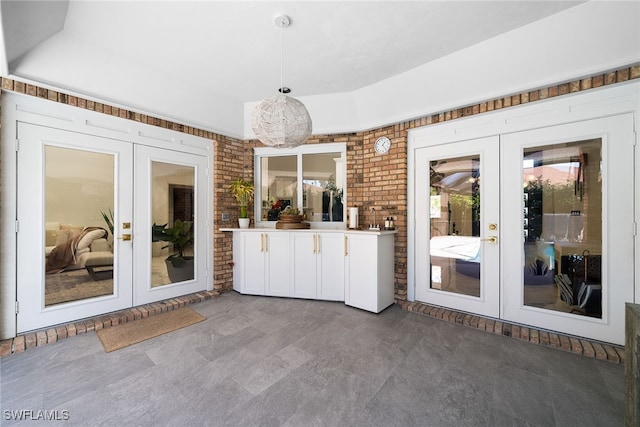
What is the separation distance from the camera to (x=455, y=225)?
3678 mm

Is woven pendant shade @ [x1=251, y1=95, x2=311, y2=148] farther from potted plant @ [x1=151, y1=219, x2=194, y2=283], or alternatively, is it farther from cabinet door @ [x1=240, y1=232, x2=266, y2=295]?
potted plant @ [x1=151, y1=219, x2=194, y2=283]

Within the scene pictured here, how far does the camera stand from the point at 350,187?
4.51m

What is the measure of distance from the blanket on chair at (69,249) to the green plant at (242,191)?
79.4 inches

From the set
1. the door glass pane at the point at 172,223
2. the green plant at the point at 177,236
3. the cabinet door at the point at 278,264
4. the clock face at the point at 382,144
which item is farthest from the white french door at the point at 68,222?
the clock face at the point at 382,144

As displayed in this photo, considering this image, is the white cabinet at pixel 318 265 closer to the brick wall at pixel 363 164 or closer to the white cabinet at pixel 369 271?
the white cabinet at pixel 369 271

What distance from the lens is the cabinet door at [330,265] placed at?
4.09 metres

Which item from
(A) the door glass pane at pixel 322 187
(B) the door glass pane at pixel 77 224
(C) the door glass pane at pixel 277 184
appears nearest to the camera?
(B) the door glass pane at pixel 77 224

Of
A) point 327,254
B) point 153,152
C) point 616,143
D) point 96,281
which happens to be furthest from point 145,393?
point 616,143

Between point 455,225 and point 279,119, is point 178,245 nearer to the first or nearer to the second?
point 279,119

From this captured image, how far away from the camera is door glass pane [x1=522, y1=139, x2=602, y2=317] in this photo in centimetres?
279

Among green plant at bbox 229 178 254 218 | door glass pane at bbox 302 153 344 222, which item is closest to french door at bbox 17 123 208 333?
green plant at bbox 229 178 254 218

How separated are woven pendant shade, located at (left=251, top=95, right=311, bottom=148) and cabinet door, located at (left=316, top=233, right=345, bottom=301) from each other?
2.09m

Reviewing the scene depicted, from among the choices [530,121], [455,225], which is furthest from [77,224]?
[530,121]

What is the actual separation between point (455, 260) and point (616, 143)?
212 centimetres
